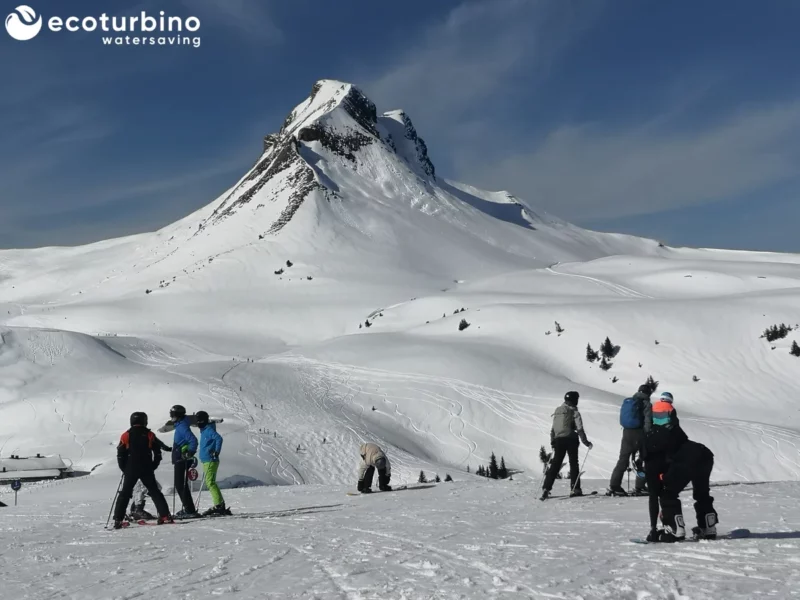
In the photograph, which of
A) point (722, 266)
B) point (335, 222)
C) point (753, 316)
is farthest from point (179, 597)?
point (335, 222)

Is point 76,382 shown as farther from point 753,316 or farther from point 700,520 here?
point 753,316

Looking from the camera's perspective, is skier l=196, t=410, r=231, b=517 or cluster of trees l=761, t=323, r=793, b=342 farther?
cluster of trees l=761, t=323, r=793, b=342

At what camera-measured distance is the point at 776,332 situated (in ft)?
154

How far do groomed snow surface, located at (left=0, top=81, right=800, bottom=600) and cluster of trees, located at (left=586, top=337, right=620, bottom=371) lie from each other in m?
0.76

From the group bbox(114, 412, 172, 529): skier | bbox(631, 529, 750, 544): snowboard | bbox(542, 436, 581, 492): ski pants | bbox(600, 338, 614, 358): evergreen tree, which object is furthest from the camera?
bbox(600, 338, 614, 358): evergreen tree

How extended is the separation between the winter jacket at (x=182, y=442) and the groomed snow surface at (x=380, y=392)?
1111 mm

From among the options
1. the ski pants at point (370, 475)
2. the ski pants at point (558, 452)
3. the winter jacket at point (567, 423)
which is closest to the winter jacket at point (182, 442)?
the ski pants at point (370, 475)

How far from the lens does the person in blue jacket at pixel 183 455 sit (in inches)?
461

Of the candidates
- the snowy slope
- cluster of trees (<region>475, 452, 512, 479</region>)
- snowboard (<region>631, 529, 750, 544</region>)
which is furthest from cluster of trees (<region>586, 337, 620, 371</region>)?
snowboard (<region>631, 529, 750, 544</region>)

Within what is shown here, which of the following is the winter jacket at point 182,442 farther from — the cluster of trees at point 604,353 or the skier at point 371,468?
the cluster of trees at point 604,353

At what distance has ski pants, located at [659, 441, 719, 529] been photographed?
7.87 metres

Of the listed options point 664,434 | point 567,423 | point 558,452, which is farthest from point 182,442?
point 664,434

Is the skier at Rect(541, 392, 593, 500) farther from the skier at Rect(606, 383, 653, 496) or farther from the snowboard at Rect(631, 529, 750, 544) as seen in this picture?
the snowboard at Rect(631, 529, 750, 544)

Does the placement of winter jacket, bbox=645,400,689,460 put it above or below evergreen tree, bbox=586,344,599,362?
below
